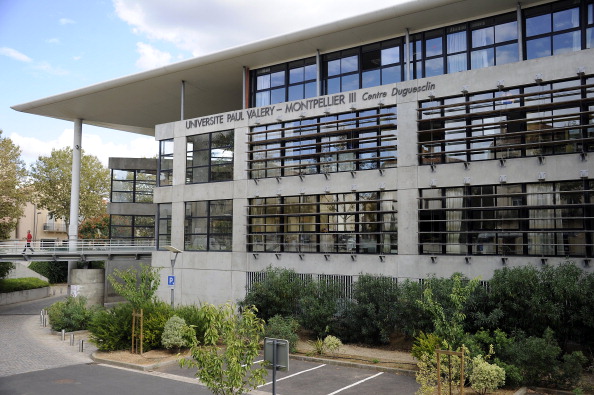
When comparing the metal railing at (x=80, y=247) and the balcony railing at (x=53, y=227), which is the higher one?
the balcony railing at (x=53, y=227)

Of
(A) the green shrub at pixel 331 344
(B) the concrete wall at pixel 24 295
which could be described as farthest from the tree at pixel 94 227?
(A) the green shrub at pixel 331 344

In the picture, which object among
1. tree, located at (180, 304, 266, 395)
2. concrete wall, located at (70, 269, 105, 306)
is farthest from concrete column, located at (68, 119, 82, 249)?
tree, located at (180, 304, 266, 395)

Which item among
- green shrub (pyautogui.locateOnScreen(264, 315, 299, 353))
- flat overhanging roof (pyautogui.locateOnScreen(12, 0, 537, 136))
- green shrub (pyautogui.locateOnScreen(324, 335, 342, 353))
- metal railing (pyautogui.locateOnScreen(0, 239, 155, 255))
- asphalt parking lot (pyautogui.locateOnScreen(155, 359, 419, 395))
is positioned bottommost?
asphalt parking lot (pyautogui.locateOnScreen(155, 359, 419, 395))

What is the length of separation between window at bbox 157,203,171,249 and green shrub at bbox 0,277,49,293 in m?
20.4

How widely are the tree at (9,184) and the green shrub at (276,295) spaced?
86.1 ft

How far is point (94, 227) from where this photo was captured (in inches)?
2677

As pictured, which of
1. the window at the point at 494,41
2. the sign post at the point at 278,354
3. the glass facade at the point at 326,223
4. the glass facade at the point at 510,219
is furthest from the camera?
the glass facade at the point at 326,223

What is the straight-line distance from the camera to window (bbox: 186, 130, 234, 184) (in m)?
30.6

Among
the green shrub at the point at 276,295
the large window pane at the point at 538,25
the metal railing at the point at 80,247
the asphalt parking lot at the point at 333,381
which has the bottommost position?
the asphalt parking lot at the point at 333,381

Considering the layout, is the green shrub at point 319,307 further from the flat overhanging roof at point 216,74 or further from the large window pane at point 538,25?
the large window pane at point 538,25

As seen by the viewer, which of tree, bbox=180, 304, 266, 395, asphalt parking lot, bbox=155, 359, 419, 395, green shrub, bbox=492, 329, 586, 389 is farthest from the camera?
asphalt parking lot, bbox=155, 359, 419, 395

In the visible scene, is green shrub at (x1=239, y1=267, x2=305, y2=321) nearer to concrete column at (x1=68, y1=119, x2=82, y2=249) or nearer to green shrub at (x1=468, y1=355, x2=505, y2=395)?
green shrub at (x1=468, y1=355, x2=505, y2=395)

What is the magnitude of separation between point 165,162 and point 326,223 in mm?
12571

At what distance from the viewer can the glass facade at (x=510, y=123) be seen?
2066 cm
